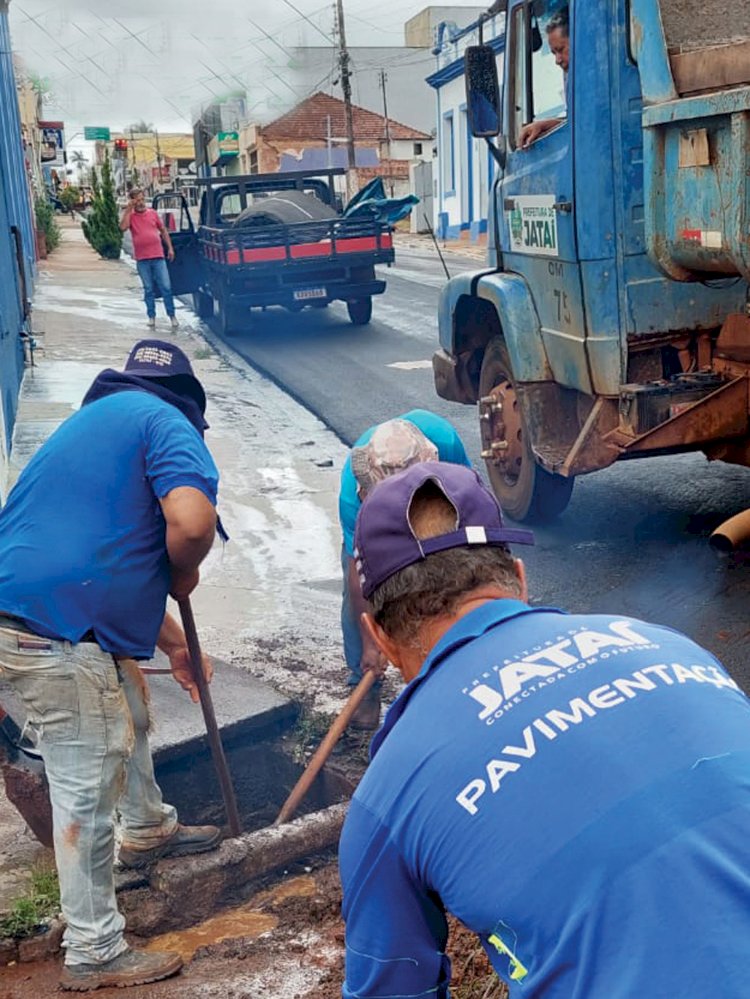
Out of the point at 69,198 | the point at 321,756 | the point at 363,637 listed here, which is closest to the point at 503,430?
the point at 363,637

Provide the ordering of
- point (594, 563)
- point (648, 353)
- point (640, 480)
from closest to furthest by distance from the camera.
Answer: point (648, 353) → point (594, 563) → point (640, 480)

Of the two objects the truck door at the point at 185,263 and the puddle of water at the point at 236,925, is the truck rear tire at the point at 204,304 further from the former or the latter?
the puddle of water at the point at 236,925

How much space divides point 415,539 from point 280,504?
6.16 metres

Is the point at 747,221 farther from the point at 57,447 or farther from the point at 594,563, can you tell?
the point at 57,447

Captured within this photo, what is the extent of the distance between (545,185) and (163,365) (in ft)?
10.9

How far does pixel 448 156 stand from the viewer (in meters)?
36.2

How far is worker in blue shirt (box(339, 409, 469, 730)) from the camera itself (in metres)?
3.48

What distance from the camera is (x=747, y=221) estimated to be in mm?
4367

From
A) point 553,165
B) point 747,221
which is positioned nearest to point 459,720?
point 747,221

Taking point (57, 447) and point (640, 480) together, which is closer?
point (57, 447)

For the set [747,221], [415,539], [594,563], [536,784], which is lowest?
[594,563]

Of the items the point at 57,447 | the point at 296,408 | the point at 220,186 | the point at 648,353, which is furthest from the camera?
the point at 220,186

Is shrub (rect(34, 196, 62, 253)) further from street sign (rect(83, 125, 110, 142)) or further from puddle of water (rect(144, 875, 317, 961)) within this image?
street sign (rect(83, 125, 110, 142))

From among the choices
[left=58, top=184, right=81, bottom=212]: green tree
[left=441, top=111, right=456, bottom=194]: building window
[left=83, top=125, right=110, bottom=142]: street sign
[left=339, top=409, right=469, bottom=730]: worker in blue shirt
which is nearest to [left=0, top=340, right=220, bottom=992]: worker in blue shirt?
[left=339, top=409, right=469, bottom=730]: worker in blue shirt
